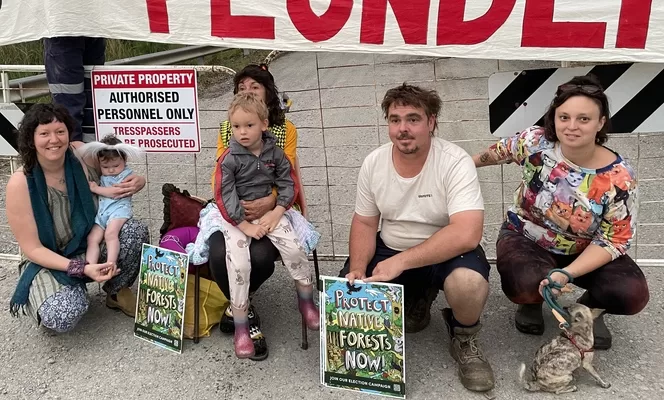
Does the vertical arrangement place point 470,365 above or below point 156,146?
below

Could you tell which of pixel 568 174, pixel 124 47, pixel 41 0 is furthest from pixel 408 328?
pixel 124 47

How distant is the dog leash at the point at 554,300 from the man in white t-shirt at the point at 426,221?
275 mm

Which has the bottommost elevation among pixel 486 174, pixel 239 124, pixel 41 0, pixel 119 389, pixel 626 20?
pixel 119 389

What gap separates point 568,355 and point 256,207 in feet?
5.63

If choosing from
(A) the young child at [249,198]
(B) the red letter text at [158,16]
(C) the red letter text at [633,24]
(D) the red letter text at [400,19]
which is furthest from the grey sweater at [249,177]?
(C) the red letter text at [633,24]

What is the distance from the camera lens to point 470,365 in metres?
2.86

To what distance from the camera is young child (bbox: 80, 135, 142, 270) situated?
3.42 m

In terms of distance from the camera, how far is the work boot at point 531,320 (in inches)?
128

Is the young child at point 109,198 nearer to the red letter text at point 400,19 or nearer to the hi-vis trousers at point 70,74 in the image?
the hi-vis trousers at point 70,74

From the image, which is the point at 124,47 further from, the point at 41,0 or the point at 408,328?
the point at 408,328

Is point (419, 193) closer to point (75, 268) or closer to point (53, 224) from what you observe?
point (75, 268)

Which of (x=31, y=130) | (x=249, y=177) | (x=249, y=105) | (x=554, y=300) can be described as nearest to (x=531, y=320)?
(x=554, y=300)

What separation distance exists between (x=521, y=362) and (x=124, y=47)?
10725 mm

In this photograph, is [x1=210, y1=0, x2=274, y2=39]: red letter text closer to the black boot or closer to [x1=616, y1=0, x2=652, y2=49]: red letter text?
[x1=616, y1=0, x2=652, y2=49]: red letter text
